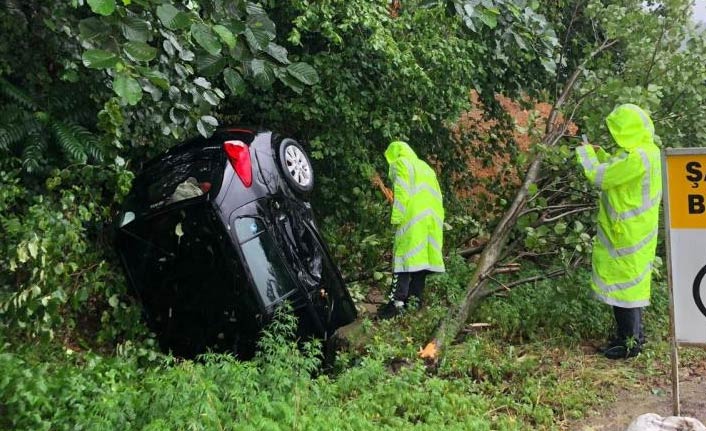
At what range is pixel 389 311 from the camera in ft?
21.9

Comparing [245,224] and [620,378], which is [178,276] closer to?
[245,224]

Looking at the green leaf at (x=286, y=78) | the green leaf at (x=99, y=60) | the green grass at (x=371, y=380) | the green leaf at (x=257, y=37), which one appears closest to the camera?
the green leaf at (x=99, y=60)

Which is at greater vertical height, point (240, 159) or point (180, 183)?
point (240, 159)

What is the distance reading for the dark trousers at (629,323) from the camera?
5434mm

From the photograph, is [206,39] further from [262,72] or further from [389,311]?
[389,311]

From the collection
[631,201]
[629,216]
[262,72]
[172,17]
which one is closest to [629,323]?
[629,216]

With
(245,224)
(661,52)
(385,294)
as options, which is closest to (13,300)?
(245,224)

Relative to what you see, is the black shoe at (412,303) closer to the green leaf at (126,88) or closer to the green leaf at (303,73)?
the green leaf at (303,73)

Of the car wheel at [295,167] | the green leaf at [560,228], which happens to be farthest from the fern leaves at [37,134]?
the green leaf at [560,228]

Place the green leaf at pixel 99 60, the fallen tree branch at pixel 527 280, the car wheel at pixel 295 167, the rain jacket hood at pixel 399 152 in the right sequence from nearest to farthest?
the green leaf at pixel 99 60
the car wheel at pixel 295 167
the fallen tree branch at pixel 527 280
the rain jacket hood at pixel 399 152

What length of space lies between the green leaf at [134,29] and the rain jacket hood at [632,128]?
3.61 meters

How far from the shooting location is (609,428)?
4.28 metres

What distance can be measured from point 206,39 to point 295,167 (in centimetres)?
248

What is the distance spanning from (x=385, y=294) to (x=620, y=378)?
9.74 feet
